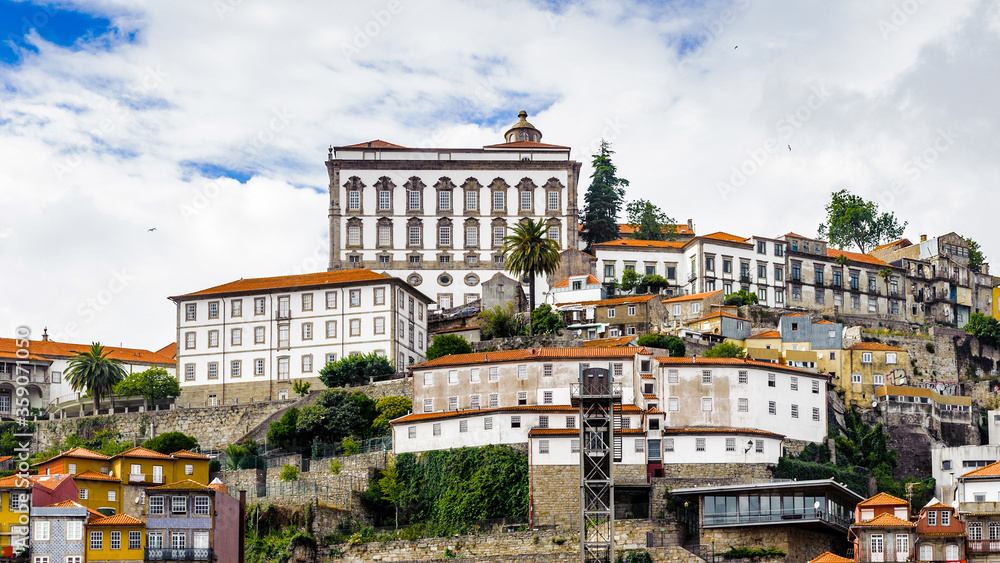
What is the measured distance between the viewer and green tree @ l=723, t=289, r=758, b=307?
10456 cm

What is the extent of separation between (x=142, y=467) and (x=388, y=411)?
Result: 1530cm

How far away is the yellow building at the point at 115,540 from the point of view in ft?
230

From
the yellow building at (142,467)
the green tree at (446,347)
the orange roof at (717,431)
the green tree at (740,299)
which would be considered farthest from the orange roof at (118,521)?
the green tree at (740,299)

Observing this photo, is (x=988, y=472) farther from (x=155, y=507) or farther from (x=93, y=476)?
(x=93, y=476)

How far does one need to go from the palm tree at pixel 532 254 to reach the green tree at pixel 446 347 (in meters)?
8.43

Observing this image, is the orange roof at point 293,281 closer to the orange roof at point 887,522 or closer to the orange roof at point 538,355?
the orange roof at point 538,355

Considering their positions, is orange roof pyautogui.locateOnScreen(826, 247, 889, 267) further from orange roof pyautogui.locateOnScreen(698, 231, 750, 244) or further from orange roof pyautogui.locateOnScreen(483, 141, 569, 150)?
orange roof pyautogui.locateOnScreen(483, 141, 569, 150)

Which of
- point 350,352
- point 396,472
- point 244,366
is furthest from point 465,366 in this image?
point 244,366

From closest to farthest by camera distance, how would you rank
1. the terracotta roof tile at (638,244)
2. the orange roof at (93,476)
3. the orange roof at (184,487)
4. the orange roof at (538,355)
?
the orange roof at (184,487)
the orange roof at (93,476)
the orange roof at (538,355)
the terracotta roof tile at (638,244)

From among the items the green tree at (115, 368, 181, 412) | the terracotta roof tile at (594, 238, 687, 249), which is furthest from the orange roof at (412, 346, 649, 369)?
the terracotta roof tile at (594, 238, 687, 249)

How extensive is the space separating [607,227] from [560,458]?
1877 inches

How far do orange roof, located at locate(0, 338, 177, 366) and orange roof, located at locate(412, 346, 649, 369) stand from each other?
3444 centimetres

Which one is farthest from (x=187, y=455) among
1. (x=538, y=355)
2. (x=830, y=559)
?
(x=830, y=559)

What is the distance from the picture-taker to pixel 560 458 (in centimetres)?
7600
